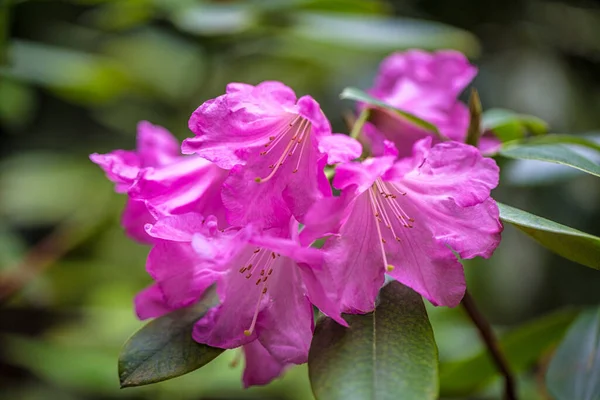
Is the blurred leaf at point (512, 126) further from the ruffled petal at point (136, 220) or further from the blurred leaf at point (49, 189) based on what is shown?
the blurred leaf at point (49, 189)

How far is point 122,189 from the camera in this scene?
0.71 meters

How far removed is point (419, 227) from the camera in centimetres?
66

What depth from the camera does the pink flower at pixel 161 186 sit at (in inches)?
25.6

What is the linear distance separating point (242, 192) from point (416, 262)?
20cm

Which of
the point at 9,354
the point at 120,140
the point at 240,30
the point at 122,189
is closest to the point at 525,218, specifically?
the point at 122,189

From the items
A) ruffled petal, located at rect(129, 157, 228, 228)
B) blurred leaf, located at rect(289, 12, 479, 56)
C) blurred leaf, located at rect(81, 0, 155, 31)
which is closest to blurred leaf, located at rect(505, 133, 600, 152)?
ruffled petal, located at rect(129, 157, 228, 228)

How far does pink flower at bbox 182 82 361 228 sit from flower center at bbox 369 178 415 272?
0.09 meters

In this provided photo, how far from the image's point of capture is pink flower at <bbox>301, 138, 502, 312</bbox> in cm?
58

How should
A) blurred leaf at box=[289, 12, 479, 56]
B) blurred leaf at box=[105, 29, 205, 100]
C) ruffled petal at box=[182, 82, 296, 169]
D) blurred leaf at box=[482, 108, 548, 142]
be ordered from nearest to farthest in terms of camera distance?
ruffled petal at box=[182, 82, 296, 169], blurred leaf at box=[482, 108, 548, 142], blurred leaf at box=[289, 12, 479, 56], blurred leaf at box=[105, 29, 205, 100]

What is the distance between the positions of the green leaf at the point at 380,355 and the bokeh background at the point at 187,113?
498 millimetres

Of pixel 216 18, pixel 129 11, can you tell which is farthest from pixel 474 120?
pixel 129 11

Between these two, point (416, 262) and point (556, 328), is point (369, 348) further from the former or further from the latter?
point (556, 328)

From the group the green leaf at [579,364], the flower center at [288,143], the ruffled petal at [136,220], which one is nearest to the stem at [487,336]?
the green leaf at [579,364]

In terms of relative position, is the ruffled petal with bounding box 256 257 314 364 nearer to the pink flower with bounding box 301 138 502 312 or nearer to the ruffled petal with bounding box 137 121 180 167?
the pink flower with bounding box 301 138 502 312
